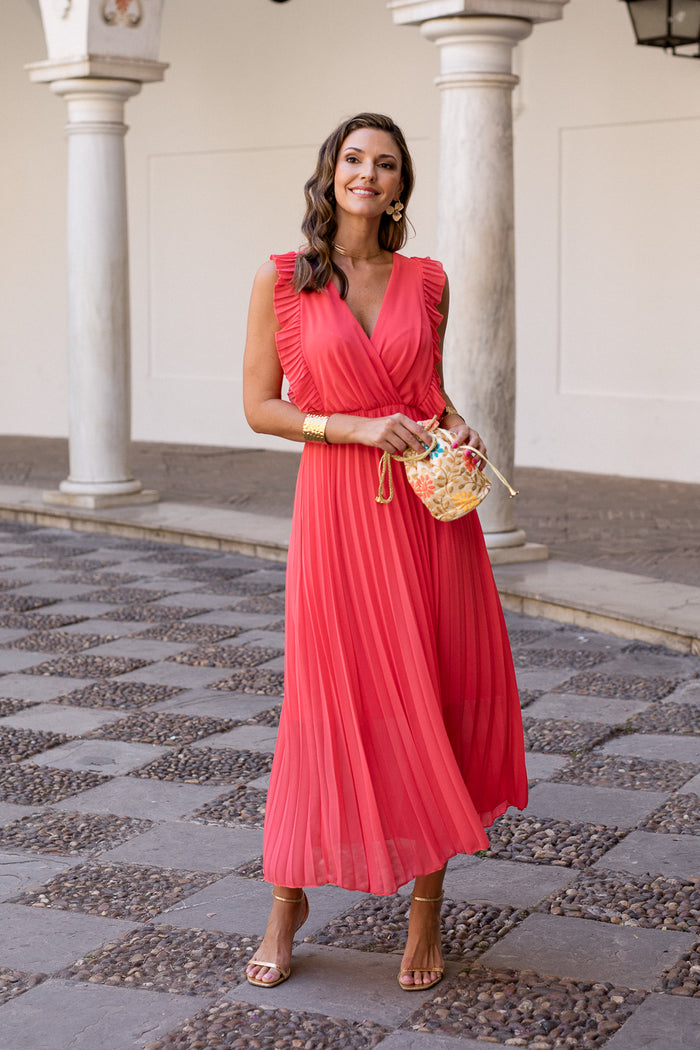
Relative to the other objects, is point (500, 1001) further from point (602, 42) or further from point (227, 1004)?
point (602, 42)

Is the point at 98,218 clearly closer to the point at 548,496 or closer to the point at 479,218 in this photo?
the point at 479,218

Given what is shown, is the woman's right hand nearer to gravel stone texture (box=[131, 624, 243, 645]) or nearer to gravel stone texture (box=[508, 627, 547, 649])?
gravel stone texture (box=[508, 627, 547, 649])

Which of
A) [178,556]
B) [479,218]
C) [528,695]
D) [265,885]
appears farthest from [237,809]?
[178,556]

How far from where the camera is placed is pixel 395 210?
119 inches

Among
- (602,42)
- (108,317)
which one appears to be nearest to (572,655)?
(108,317)

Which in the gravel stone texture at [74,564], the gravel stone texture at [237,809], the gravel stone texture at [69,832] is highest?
the gravel stone texture at [74,564]

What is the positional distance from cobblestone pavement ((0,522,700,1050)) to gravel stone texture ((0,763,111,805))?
10 millimetres

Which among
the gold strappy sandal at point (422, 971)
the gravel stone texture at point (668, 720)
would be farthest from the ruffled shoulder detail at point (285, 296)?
the gravel stone texture at point (668, 720)

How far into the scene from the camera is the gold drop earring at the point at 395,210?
3.02 m

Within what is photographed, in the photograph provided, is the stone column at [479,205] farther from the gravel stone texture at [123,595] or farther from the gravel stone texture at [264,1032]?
the gravel stone texture at [264,1032]

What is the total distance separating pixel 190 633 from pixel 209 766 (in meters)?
1.90

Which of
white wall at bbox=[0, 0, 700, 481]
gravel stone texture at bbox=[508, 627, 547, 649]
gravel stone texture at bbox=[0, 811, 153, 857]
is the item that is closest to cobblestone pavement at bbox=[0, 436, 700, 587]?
white wall at bbox=[0, 0, 700, 481]

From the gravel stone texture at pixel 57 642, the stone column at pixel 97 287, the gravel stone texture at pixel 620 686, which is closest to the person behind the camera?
the gravel stone texture at pixel 620 686

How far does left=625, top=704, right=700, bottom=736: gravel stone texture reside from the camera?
4.74 metres
